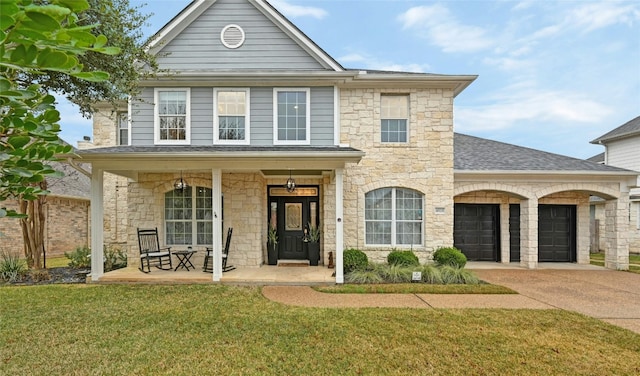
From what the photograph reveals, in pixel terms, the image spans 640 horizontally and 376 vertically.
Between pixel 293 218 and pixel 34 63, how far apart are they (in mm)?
9653

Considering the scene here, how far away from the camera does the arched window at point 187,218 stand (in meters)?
9.82

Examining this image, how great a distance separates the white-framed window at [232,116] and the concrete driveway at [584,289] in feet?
26.5

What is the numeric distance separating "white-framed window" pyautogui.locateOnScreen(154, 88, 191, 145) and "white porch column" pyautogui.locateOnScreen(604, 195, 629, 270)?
44.4 ft

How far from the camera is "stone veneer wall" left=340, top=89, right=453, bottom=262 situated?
983cm

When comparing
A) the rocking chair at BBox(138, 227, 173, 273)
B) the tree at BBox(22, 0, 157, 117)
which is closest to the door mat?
the rocking chair at BBox(138, 227, 173, 273)

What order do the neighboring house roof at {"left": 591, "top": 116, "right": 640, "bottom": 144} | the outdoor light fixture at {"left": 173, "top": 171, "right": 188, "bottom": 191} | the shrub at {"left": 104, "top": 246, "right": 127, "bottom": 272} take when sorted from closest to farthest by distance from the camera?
the outdoor light fixture at {"left": 173, "top": 171, "right": 188, "bottom": 191}
the shrub at {"left": 104, "top": 246, "right": 127, "bottom": 272}
the neighboring house roof at {"left": 591, "top": 116, "right": 640, "bottom": 144}

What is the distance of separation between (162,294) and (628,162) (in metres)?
21.3

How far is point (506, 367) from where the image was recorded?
156 inches

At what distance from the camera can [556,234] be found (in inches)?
460

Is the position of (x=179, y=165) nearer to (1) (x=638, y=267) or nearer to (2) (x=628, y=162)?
(1) (x=638, y=267)

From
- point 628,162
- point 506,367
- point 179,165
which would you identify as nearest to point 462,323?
point 506,367

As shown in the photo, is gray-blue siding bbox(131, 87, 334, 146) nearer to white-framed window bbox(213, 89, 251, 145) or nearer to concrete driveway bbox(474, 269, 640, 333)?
white-framed window bbox(213, 89, 251, 145)

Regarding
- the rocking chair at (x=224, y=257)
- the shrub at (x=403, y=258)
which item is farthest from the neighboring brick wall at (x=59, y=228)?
the shrub at (x=403, y=258)

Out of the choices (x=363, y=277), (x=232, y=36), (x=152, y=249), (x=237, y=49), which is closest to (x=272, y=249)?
(x=363, y=277)
